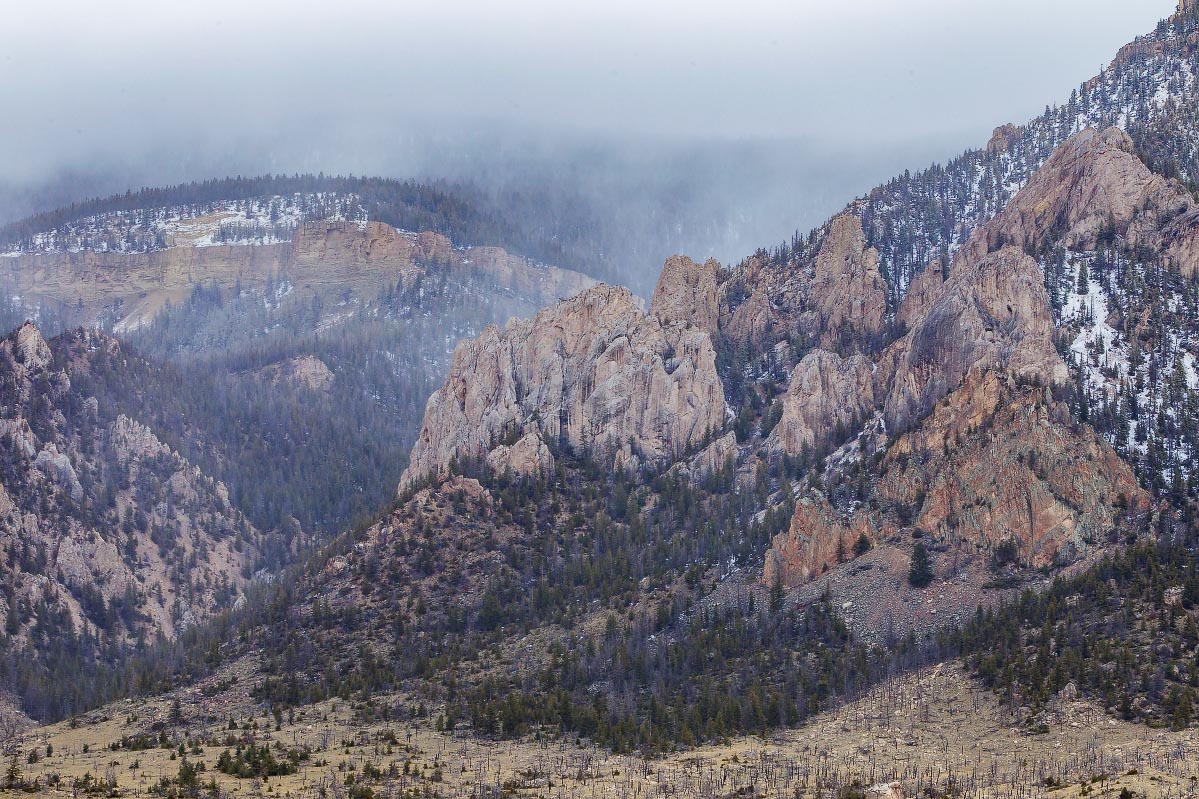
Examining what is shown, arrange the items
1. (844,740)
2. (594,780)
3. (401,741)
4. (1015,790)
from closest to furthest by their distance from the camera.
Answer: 1. (1015,790)
2. (594,780)
3. (844,740)
4. (401,741)

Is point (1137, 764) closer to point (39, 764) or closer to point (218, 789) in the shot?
point (218, 789)

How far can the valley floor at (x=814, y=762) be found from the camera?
517ft

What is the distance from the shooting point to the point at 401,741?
19838 centimetres

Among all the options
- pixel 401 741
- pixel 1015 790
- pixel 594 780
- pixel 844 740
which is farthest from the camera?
pixel 401 741

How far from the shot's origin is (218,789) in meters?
161

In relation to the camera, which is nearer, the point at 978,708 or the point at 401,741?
the point at 978,708

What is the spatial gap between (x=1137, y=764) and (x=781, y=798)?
32.6m

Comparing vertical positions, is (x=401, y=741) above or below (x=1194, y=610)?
below

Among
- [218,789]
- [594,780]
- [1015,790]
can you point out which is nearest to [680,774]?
[594,780]

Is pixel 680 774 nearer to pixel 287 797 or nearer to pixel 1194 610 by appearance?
pixel 287 797

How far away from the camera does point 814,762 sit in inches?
6841

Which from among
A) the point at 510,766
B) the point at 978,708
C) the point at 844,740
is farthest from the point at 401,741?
the point at 978,708

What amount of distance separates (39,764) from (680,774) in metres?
71.2

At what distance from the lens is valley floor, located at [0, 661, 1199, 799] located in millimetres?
157500
